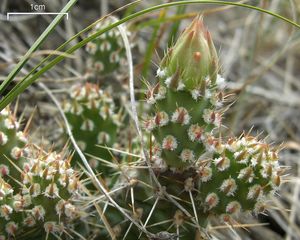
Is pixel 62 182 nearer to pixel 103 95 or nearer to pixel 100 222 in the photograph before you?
pixel 100 222

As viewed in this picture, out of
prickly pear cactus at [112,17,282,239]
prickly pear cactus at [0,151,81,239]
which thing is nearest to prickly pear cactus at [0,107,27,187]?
prickly pear cactus at [0,151,81,239]

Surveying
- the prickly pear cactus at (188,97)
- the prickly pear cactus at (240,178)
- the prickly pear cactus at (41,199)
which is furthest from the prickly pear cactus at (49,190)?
the prickly pear cactus at (240,178)

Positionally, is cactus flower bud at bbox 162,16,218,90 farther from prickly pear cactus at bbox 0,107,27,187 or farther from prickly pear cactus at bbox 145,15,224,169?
prickly pear cactus at bbox 0,107,27,187

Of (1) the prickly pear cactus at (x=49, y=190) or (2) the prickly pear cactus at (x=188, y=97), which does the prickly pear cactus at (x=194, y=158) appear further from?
(1) the prickly pear cactus at (x=49, y=190)

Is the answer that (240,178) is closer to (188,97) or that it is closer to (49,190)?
(188,97)

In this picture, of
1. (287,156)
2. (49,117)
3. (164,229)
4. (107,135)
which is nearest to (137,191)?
(164,229)

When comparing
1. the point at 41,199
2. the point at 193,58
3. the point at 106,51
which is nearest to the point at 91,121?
the point at 106,51
